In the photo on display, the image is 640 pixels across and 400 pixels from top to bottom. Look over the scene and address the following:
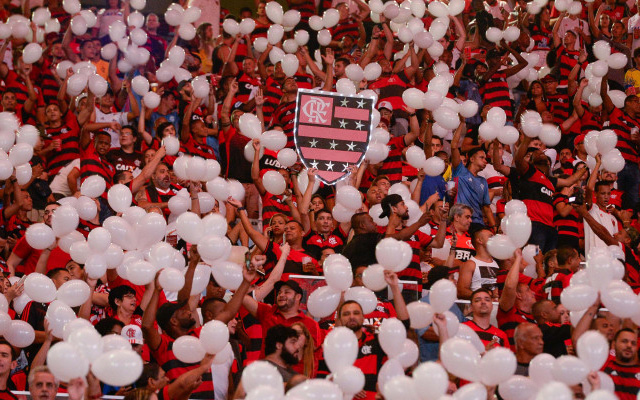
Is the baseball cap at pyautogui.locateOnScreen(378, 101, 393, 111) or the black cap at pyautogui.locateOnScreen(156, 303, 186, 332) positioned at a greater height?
the baseball cap at pyautogui.locateOnScreen(378, 101, 393, 111)

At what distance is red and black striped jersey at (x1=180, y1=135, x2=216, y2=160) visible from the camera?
33.5 feet

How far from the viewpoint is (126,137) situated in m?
9.81

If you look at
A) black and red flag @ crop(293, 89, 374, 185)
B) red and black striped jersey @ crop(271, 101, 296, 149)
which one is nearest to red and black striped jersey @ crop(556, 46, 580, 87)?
red and black striped jersey @ crop(271, 101, 296, 149)

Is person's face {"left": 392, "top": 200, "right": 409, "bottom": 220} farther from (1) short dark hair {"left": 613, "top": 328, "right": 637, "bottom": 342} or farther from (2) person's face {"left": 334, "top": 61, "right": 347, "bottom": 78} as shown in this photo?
(2) person's face {"left": 334, "top": 61, "right": 347, "bottom": 78}

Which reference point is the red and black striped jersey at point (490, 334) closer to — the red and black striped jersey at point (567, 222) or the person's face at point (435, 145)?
the red and black striped jersey at point (567, 222)

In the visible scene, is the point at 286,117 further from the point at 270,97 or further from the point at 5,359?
the point at 5,359

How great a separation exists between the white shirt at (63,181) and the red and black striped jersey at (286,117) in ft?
6.01

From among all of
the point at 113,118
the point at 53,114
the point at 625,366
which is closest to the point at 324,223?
the point at 625,366

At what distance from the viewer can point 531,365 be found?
20.5 feet

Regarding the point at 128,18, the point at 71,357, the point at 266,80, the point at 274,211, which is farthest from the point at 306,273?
the point at 128,18

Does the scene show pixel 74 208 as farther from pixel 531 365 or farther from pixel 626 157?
pixel 626 157

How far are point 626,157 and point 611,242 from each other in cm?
201

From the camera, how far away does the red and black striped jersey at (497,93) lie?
37.1ft

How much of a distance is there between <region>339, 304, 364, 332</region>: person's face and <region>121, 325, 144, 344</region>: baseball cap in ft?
4.18
